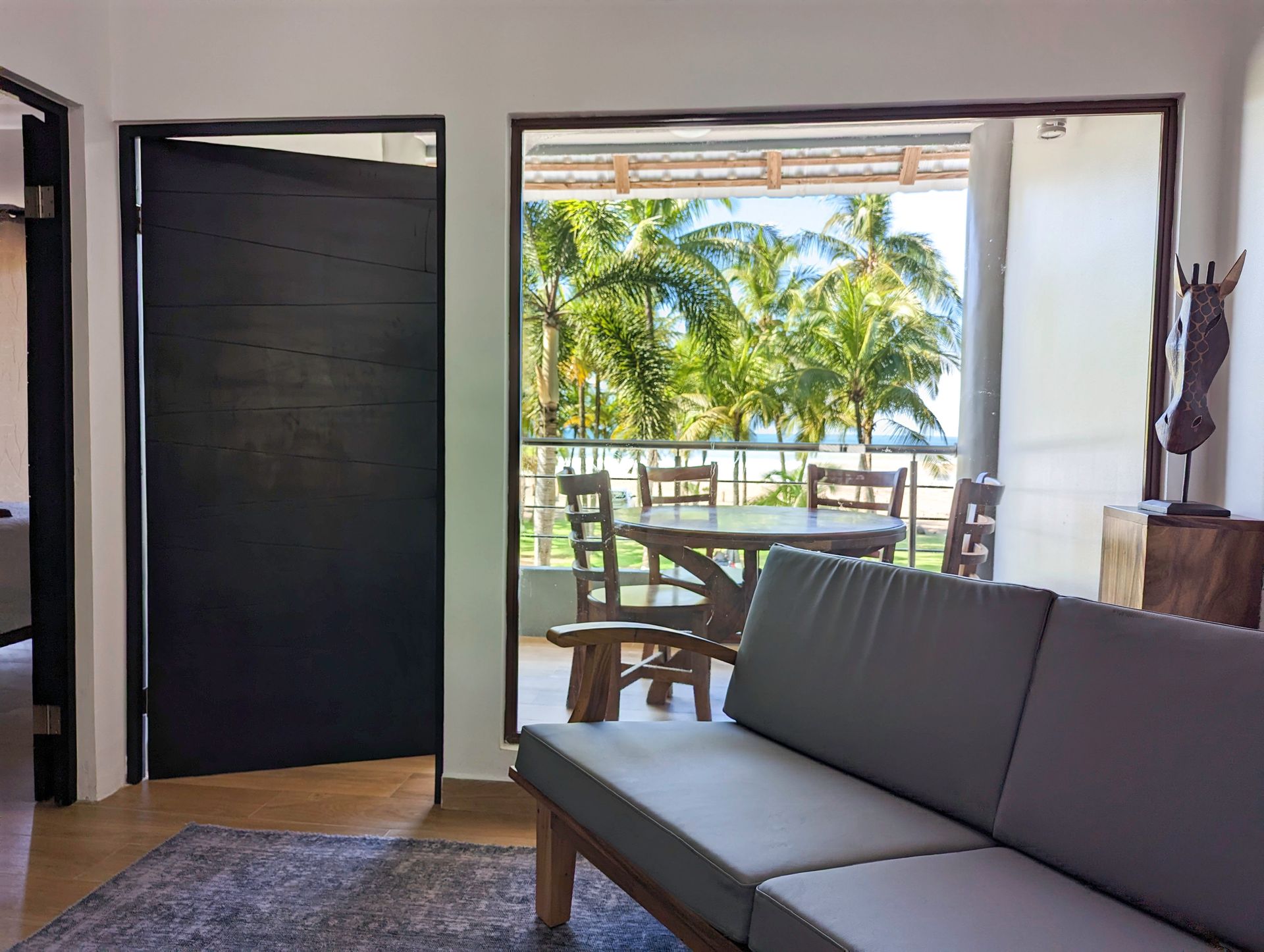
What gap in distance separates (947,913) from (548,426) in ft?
6.49

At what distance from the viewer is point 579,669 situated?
3.08m

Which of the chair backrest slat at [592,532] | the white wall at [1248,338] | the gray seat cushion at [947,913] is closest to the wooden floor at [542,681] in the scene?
the chair backrest slat at [592,532]

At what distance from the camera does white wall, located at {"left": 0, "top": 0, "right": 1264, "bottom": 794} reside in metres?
2.73

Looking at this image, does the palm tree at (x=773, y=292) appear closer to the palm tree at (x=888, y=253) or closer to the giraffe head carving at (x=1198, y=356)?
the palm tree at (x=888, y=253)

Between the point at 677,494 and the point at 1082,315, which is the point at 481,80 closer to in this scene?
the point at 677,494

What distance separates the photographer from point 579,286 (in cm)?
305

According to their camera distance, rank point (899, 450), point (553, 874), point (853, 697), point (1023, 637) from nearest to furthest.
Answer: point (1023, 637), point (853, 697), point (553, 874), point (899, 450)

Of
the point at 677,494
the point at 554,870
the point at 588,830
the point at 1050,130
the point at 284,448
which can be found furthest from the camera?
the point at 284,448

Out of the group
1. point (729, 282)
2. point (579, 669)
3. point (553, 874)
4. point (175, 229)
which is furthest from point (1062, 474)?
point (175, 229)

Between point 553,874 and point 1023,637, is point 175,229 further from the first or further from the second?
point 1023,637

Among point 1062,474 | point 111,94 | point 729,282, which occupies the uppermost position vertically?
point 111,94

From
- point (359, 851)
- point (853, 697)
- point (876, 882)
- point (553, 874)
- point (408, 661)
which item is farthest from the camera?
point (408, 661)

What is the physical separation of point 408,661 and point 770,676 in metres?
1.64

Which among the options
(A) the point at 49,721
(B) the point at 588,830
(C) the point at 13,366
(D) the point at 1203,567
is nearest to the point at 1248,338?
(D) the point at 1203,567
